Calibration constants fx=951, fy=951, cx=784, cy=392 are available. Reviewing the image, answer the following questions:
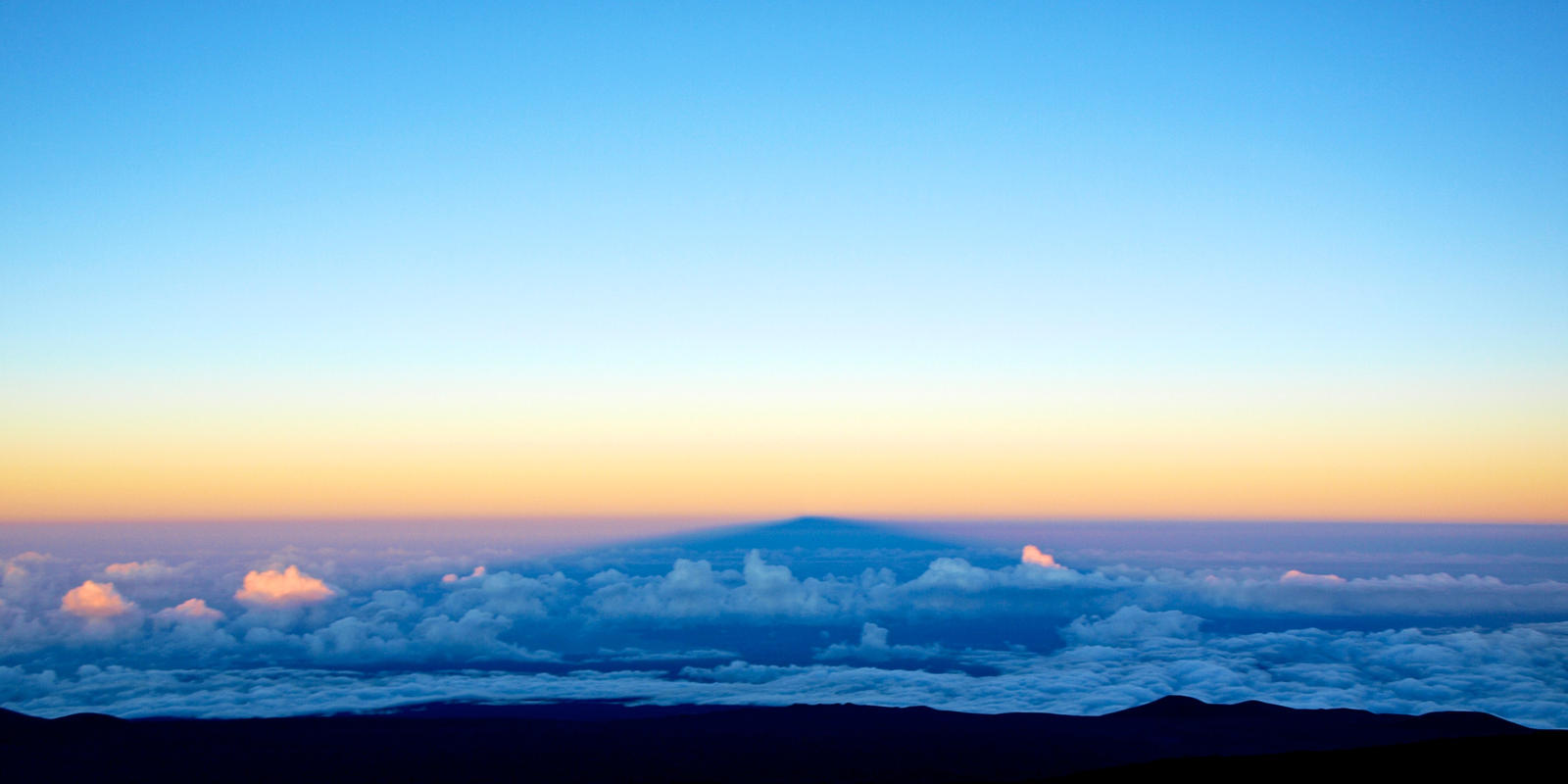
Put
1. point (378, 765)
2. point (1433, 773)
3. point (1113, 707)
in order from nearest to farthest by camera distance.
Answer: point (1433, 773)
point (378, 765)
point (1113, 707)

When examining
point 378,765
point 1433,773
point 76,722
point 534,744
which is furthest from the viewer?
point 76,722

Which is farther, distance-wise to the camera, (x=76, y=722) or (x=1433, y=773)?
(x=76, y=722)

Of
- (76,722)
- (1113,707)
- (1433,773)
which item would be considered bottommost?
(1113,707)

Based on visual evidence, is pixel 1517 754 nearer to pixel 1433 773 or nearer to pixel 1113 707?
pixel 1433 773

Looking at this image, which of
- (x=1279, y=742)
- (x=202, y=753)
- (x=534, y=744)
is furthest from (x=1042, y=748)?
(x=202, y=753)

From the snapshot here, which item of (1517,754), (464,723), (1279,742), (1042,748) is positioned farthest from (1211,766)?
(464,723)

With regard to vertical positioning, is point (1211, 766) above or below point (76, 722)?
above
